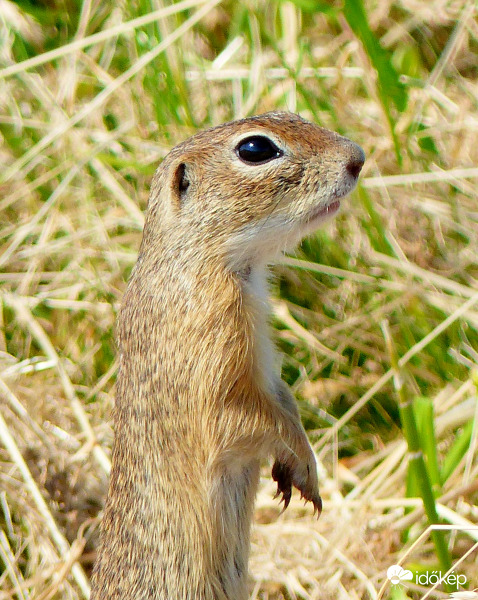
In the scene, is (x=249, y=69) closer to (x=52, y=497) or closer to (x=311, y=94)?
(x=311, y=94)

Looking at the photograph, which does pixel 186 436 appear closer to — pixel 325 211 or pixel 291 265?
pixel 325 211

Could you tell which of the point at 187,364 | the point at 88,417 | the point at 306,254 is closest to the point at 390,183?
the point at 306,254

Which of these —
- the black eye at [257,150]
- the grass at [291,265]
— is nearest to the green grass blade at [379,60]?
the grass at [291,265]

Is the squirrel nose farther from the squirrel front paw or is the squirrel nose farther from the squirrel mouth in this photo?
the squirrel front paw
